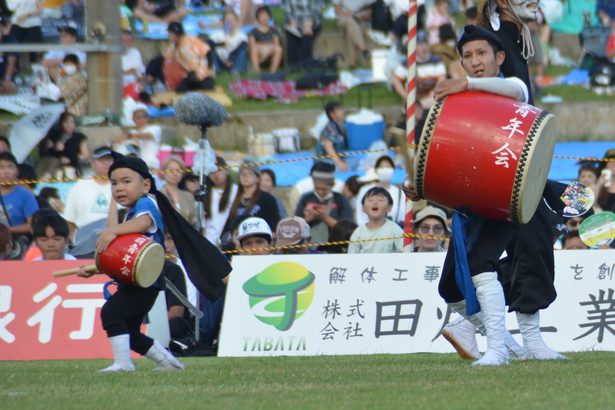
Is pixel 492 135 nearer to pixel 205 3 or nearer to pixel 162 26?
pixel 162 26

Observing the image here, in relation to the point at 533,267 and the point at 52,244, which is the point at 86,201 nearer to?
the point at 52,244

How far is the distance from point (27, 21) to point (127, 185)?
35.0ft

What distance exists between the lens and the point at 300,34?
71.2 feet

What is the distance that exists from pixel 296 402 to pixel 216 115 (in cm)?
581

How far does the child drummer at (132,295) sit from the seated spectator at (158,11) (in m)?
13.2

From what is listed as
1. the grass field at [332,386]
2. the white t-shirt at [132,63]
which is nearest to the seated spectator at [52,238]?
the grass field at [332,386]

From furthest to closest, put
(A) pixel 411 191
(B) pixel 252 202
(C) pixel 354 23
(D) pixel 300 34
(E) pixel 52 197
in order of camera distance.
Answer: (C) pixel 354 23, (D) pixel 300 34, (E) pixel 52 197, (B) pixel 252 202, (A) pixel 411 191

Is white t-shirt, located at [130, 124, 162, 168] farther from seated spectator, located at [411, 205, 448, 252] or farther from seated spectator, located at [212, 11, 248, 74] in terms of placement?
seated spectator, located at [411, 205, 448, 252]

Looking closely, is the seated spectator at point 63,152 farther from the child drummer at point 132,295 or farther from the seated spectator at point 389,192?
the child drummer at point 132,295

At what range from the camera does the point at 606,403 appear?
6645mm

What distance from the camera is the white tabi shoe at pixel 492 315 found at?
8281 millimetres

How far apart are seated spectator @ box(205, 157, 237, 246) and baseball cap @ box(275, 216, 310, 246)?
120cm

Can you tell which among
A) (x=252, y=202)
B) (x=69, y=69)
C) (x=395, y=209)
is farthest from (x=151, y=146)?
(x=395, y=209)

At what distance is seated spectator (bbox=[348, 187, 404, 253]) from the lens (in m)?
12.5
